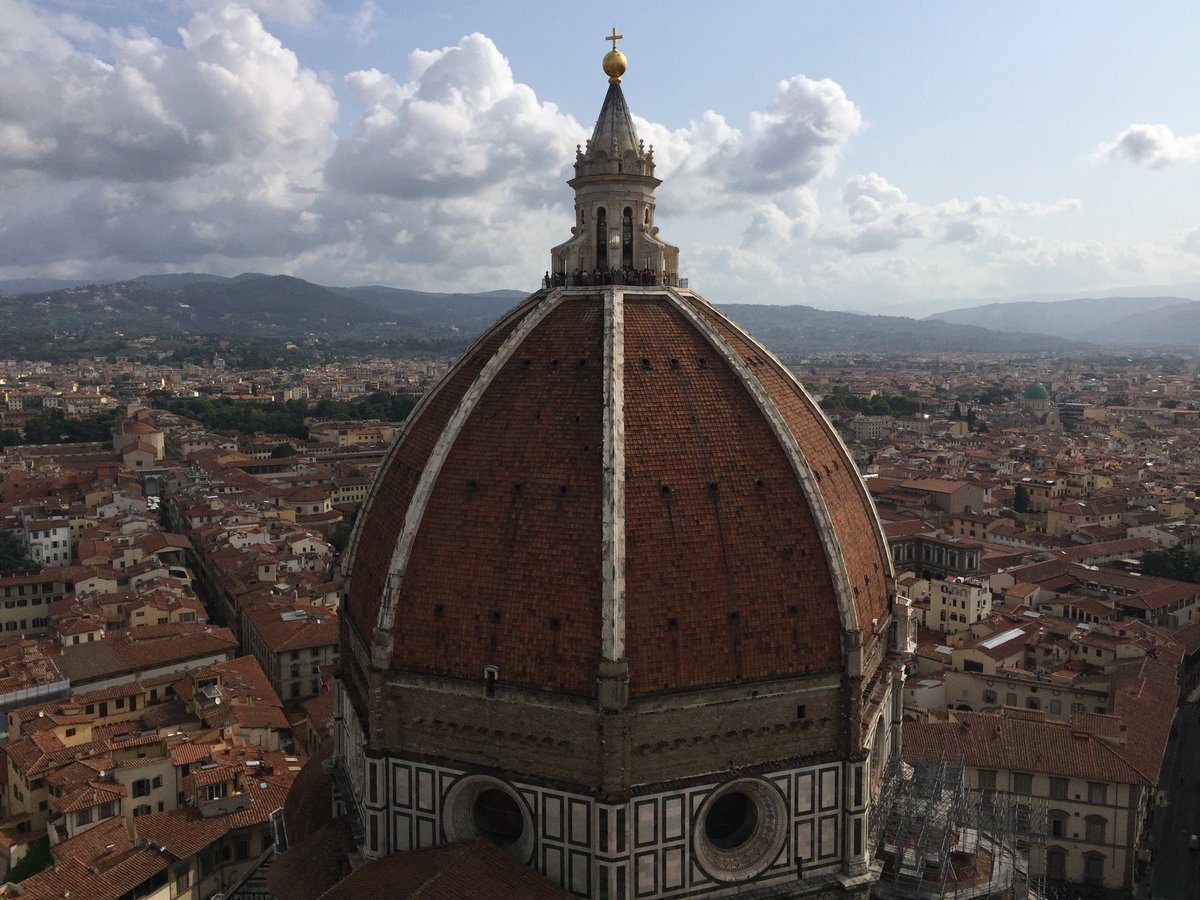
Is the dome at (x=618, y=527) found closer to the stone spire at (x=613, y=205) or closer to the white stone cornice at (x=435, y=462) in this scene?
the white stone cornice at (x=435, y=462)

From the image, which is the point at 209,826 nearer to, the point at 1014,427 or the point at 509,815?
the point at 509,815

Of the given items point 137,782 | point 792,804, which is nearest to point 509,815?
point 792,804

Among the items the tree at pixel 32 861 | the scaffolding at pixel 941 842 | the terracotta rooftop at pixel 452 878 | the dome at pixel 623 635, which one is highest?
the dome at pixel 623 635

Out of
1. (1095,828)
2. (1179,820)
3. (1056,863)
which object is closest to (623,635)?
(1095,828)

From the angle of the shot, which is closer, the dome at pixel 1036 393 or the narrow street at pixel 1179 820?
the narrow street at pixel 1179 820

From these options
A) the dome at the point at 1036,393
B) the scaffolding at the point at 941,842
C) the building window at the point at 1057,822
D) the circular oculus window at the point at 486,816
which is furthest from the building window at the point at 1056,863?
the dome at the point at 1036,393

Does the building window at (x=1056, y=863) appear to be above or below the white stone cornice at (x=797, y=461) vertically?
below

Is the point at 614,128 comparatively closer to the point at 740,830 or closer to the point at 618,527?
the point at 618,527
